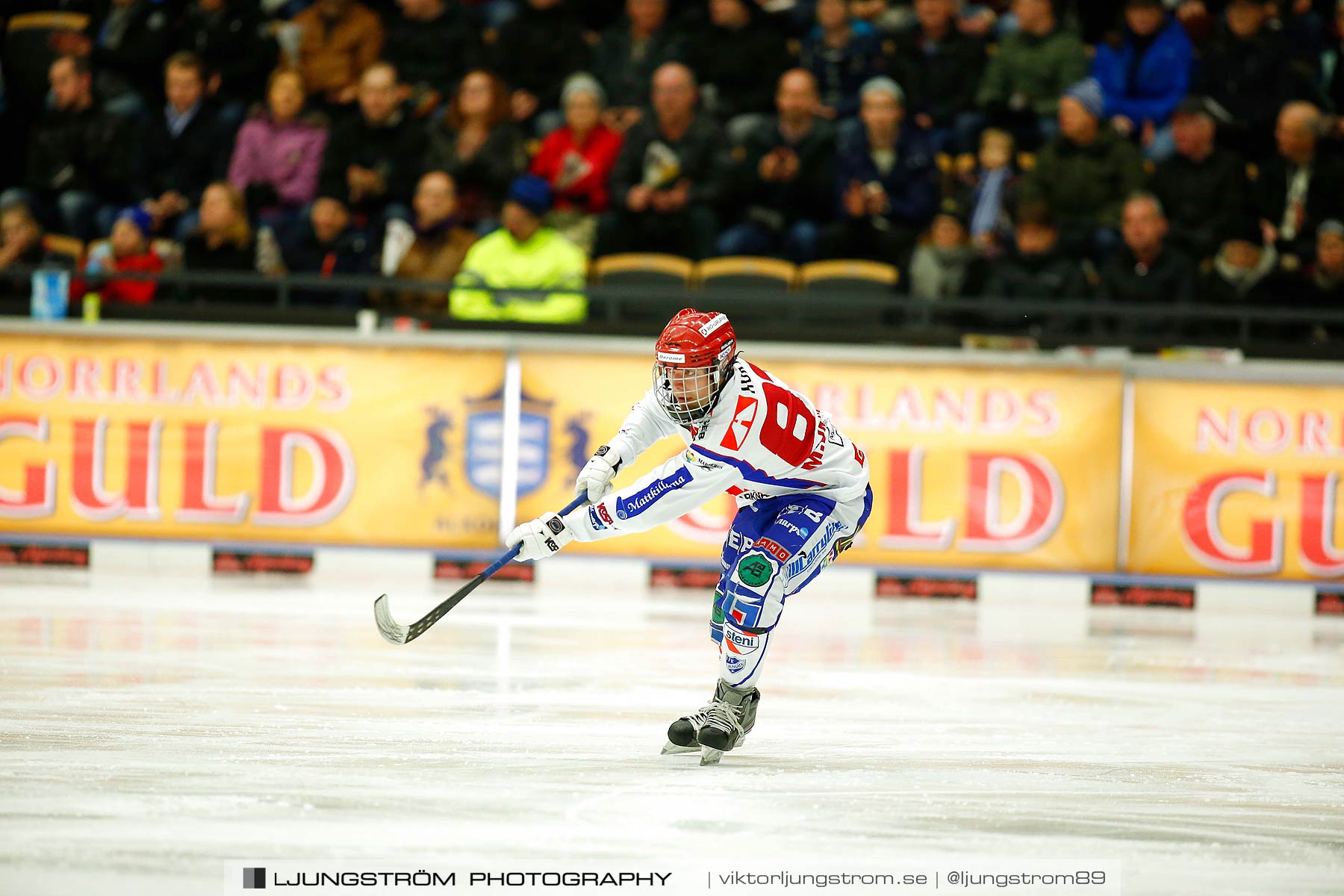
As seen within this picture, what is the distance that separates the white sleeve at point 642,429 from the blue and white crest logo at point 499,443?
17.2ft

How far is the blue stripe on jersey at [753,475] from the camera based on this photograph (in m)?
5.19

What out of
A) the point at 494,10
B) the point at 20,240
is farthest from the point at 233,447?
the point at 494,10

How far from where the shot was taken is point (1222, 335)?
12.2 m

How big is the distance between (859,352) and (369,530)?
12.7 feet

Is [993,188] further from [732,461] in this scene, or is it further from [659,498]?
[659,498]

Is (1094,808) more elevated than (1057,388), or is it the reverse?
(1057,388)

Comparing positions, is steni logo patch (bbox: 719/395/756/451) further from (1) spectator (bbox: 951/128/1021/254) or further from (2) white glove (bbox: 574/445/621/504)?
(1) spectator (bbox: 951/128/1021/254)

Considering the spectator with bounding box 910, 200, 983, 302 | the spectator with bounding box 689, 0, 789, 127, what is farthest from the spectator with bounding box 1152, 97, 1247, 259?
the spectator with bounding box 689, 0, 789, 127

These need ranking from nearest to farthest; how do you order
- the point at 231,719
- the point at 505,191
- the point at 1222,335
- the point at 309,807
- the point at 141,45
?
the point at 309,807
the point at 231,719
the point at 1222,335
the point at 505,191
the point at 141,45

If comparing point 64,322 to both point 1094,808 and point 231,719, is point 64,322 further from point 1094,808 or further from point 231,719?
point 1094,808

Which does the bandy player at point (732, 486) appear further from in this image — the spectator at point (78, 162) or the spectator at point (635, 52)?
the spectator at point (78, 162)

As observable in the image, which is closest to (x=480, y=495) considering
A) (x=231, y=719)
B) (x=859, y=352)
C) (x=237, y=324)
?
(x=237, y=324)

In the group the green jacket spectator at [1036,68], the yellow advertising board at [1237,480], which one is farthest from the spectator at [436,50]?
the yellow advertising board at [1237,480]

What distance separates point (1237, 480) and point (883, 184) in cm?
384
